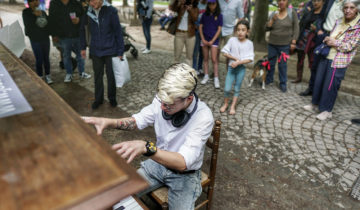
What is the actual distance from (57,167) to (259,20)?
9778 millimetres

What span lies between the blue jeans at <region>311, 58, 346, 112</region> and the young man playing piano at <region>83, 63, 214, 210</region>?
Answer: 10.9 feet

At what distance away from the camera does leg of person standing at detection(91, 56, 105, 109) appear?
4348 millimetres

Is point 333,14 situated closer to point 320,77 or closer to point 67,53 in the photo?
point 320,77

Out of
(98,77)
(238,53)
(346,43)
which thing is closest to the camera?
(346,43)

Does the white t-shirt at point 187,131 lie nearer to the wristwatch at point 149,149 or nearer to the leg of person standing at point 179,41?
the wristwatch at point 149,149

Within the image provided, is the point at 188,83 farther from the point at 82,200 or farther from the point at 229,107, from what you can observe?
the point at 229,107

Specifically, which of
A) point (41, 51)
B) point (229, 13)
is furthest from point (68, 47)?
point (229, 13)

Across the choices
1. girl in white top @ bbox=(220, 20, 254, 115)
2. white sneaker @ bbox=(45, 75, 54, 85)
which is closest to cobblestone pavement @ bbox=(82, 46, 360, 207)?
girl in white top @ bbox=(220, 20, 254, 115)

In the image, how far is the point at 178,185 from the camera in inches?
73.5

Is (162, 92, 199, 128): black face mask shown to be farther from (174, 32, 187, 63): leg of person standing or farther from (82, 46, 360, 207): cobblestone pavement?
(174, 32, 187, 63): leg of person standing

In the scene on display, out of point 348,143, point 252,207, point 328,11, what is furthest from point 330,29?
point 252,207

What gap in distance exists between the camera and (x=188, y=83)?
1625 mm

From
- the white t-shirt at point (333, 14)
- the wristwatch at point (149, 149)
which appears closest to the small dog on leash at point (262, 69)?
the white t-shirt at point (333, 14)

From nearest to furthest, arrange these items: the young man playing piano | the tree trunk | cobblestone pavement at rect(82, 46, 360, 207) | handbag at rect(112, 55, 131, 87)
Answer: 1. the young man playing piano
2. cobblestone pavement at rect(82, 46, 360, 207)
3. handbag at rect(112, 55, 131, 87)
4. the tree trunk
